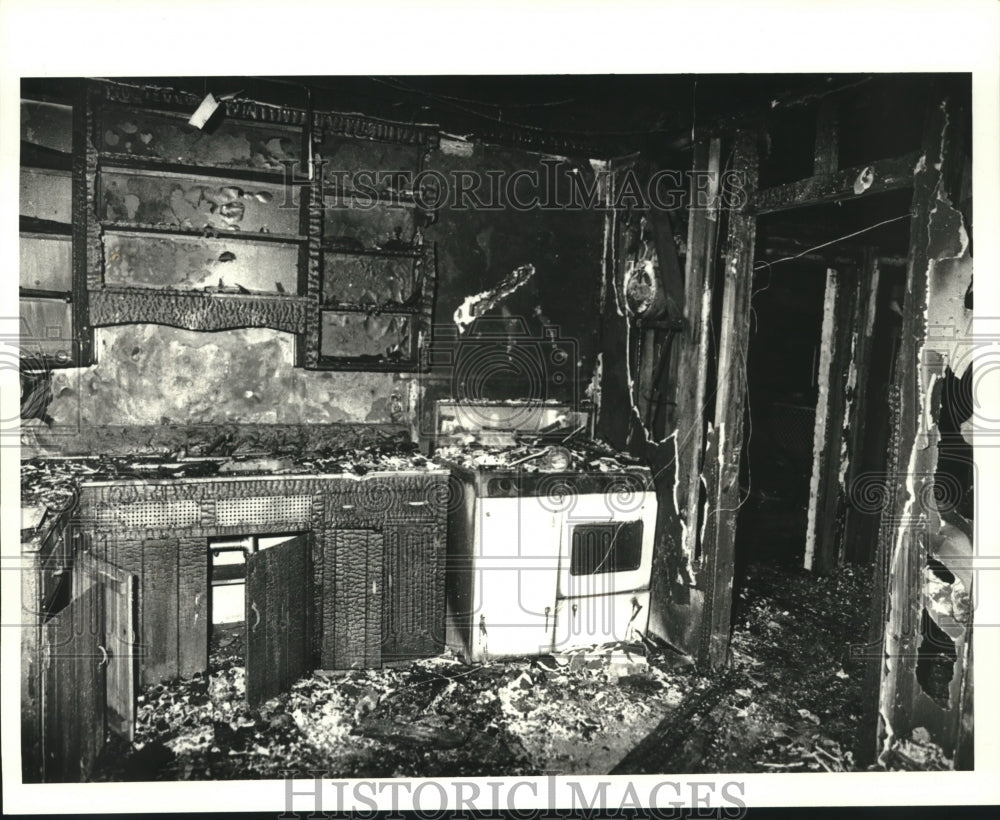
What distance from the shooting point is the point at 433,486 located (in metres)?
2.96

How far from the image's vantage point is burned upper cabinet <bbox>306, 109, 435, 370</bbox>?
3.25 m

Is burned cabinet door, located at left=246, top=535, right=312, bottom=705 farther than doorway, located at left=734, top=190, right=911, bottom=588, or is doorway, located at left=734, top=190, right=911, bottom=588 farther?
doorway, located at left=734, top=190, right=911, bottom=588

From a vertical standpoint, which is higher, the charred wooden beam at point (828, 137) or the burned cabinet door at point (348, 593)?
the charred wooden beam at point (828, 137)

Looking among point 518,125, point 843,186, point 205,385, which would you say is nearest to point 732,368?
point 843,186

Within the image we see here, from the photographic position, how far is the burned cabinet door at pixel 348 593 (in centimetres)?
285

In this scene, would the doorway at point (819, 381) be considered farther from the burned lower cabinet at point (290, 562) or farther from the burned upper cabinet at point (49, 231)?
the burned upper cabinet at point (49, 231)

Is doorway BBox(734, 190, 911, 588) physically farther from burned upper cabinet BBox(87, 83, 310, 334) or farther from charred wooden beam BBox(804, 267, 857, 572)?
burned upper cabinet BBox(87, 83, 310, 334)

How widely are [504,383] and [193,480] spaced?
1.68 metres

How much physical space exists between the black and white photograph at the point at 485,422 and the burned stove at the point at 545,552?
0.02m

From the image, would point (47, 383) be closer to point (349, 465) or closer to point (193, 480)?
point (193, 480)

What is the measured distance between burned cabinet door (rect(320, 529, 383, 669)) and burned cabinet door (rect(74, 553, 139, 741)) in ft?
2.50

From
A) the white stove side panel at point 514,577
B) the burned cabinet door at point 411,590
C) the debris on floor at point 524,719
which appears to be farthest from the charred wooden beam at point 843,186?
the burned cabinet door at point 411,590

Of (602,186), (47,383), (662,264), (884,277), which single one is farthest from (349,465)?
(884,277)

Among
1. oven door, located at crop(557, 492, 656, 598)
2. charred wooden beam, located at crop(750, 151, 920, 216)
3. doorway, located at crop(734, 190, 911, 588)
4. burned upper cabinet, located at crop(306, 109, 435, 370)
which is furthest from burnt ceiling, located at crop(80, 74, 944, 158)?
oven door, located at crop(557, 492, 656, 598)
